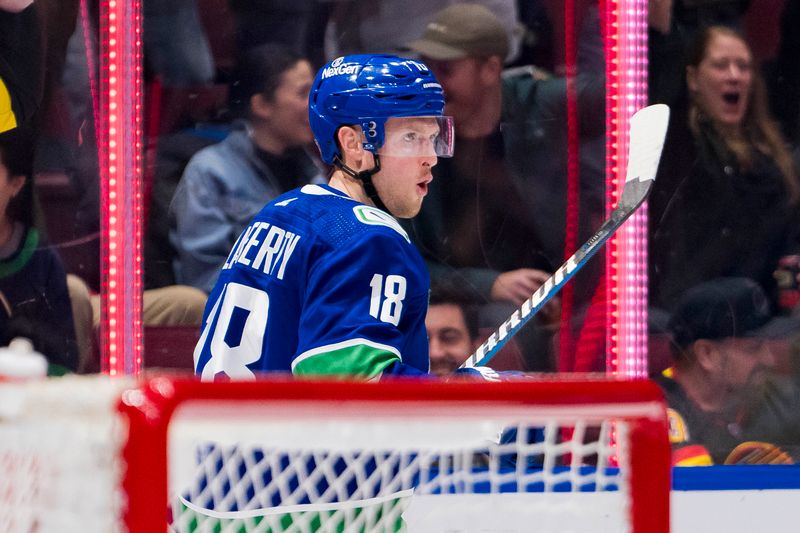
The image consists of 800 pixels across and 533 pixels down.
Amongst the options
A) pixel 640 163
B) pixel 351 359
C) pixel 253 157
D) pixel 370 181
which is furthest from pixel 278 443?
pixel 253 157

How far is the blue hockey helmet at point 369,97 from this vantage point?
6.40 feet

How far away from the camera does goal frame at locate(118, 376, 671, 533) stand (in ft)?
3.34

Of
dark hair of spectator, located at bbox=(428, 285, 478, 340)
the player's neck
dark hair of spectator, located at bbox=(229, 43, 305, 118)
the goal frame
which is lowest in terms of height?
dark hair of spectator, located at bbox=(428, 285, 478, 340)

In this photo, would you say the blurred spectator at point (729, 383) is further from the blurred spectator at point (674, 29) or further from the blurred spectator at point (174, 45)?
the blurred spectator at point (174, 45)

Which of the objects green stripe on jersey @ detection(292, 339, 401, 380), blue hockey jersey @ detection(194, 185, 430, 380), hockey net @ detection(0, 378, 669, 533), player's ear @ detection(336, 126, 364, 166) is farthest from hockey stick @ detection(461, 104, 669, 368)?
hockey net @ detection(0, 378, 669, 533)

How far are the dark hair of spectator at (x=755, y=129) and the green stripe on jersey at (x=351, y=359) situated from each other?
1890mm

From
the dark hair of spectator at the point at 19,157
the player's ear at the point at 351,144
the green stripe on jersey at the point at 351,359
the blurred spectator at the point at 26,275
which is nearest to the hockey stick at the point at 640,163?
the player's ear at the point at 351,144

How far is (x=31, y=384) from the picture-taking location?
1.08 metres

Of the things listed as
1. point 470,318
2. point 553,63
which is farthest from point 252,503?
point 553,63

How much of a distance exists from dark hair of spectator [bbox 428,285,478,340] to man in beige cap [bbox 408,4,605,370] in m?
0.02

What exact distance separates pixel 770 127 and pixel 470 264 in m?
0.81

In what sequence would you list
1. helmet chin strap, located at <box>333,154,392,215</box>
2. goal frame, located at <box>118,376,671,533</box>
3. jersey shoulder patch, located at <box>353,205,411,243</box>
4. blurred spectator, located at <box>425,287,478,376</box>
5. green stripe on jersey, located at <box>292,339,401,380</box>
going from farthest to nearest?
blurred spectator, located at <box>425,287,478,376</box> → helmet chin strap, located at <box>333,154,392,215</box> → jersey shoulder patch, located at <box>353,205,411,243</box> → green stripe on jersey, located at <box>292,339,401,380</box> → goal frame, located at <box>118,376,671,533</box>

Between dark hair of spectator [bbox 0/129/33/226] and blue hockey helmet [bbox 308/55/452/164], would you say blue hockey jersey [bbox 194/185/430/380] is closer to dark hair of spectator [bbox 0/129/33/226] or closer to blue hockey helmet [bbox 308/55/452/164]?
blue hockey helmet [bbox 308/55/452/164]

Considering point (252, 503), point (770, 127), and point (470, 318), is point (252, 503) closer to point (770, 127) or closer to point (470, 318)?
point (470, 318)
